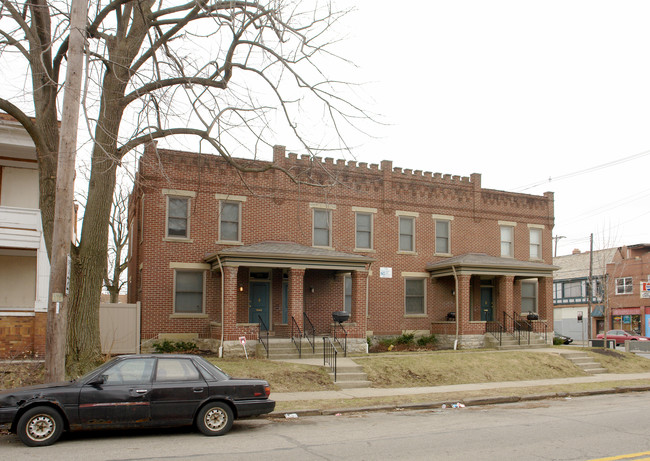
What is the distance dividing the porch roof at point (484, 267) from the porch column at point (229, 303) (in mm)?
9769

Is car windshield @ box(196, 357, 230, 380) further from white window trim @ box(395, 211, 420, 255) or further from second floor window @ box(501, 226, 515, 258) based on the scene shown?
second floor window @ box(501, 226, 515, 258)

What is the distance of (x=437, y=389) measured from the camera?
16.3 metres

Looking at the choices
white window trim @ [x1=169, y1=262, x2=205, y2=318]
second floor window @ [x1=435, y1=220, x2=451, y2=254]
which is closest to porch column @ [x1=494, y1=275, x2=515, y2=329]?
second floor window @ [x1=435, y1=220, x2=451, y2=254]

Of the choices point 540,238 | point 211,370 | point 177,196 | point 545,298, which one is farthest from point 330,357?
point 540,238

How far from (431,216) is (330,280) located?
19.8ft

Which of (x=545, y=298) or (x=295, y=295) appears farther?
(x=545, y=298)

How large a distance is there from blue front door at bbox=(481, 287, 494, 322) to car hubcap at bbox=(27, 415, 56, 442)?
2239 centimetres

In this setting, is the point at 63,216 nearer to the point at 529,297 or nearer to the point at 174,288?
the point at 174,288

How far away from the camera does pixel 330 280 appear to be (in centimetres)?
2472

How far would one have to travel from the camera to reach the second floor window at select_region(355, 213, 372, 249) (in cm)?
2578

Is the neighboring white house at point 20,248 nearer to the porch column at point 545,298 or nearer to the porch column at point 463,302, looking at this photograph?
the porch column at point 463,302

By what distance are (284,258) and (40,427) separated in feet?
42.0

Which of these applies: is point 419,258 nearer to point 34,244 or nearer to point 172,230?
point 172,230

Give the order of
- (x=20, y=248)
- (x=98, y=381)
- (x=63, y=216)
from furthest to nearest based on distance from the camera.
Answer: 1. (x=20, y=248)
2. (x=63, y=216)
3. (x=98, y=381)
